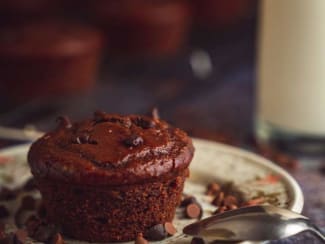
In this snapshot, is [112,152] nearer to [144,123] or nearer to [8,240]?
[144,123]

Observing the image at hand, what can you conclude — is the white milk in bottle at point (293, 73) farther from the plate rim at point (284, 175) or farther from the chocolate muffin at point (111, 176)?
the chocolate muffin at point (111, 176)

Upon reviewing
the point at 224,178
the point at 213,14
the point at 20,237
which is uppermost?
the point at 20,237

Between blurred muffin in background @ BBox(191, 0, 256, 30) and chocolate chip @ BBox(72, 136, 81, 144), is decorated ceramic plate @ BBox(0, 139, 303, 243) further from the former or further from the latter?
blurred muffin in background @ BBox(191, 0, 256, 30)

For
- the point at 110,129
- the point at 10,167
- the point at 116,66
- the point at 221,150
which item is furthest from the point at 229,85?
the point at 110,129

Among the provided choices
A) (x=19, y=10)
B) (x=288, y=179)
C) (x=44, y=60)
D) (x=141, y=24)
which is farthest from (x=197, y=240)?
(x=19, y=10)

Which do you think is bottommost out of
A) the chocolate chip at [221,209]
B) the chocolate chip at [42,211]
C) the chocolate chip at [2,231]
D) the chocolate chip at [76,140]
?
the chocolate chip at [42,211]

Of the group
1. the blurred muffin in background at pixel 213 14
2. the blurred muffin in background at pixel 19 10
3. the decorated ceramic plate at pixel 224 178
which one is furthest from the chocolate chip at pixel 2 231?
the blurred muffin in background at pixel 213 14
